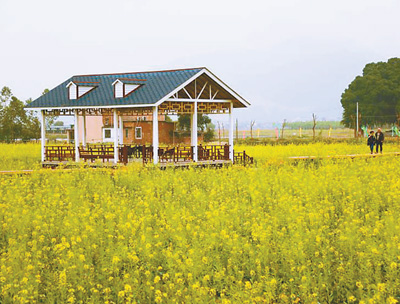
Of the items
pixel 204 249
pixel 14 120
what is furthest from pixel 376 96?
pixel 204 249

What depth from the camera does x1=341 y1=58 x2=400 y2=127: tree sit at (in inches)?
2597

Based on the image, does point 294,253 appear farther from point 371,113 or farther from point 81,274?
point 371,113

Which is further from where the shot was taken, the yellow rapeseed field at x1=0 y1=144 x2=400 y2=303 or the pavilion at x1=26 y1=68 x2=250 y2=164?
the pavilion at x1=26 y1=68 x2=250 y2=164

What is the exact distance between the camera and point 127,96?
74.5ft

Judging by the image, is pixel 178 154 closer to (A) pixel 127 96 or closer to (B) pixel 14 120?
(A) pixel 127 96

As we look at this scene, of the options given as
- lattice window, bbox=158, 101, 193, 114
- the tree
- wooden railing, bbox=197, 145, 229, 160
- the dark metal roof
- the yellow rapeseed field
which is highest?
the tree

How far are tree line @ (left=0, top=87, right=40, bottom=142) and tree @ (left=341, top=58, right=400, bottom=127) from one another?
3915cm

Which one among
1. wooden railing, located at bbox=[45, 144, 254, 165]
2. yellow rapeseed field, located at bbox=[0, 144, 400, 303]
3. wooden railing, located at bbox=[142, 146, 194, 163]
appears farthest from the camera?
wooden railing, located at bbox=[45, 144, 254, 165]

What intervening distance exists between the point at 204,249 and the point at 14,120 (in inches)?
1826

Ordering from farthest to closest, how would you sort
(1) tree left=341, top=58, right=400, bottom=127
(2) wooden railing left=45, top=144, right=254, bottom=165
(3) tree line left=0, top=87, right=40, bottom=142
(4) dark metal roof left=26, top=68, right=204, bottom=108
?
1. (1) tree left=341, top=58, right=400, bottom=127
2. (3) tree line left=0, top=87, right=40, bottom=142
3. (4) dark metal roof left=26, top=68, right=204, bottom=108
4. (2) wooden railing left=45, top=144, right=254, bottom=165

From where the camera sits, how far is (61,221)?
33.9ft

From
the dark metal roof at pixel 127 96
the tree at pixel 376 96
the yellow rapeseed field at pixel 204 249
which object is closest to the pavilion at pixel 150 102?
the dark metal roof at pixel 127 96

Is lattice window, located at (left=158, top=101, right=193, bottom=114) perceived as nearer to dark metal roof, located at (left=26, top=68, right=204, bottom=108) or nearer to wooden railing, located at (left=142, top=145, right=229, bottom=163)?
dark metal roof, located at (left=26, top=68, right=204, bottom=108)

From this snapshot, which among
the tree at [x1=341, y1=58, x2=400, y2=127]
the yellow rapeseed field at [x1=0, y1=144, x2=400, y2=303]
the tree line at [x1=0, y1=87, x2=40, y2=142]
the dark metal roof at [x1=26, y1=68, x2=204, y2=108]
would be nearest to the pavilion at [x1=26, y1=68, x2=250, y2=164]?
the dark metal roof at [x1=26, y1=68, x2=204, y2=108]
